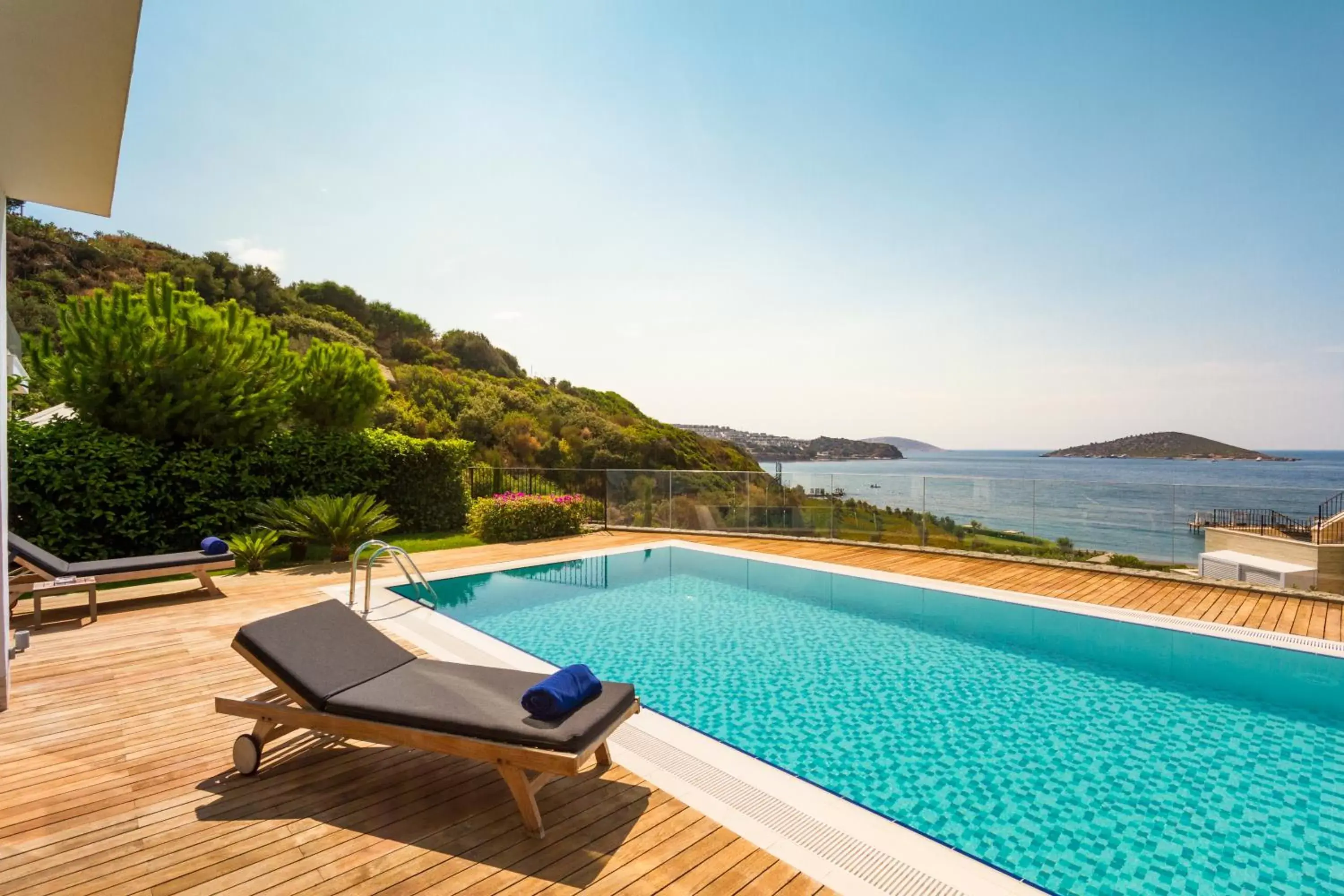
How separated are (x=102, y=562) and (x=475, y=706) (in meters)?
5.98

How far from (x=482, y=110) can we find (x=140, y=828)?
1058 centimetres

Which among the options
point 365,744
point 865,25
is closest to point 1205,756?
point 365,744

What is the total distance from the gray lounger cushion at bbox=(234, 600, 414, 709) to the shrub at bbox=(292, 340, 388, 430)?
8098mm

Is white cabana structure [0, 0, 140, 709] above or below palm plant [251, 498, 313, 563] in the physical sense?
above

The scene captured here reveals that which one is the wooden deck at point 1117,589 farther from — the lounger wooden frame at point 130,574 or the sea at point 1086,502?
the lounger wooden frame at point 130,574

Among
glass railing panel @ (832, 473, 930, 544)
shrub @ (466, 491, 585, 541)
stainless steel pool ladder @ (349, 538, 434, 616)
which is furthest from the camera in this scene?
shrub @ (466, 491, 585, 541)

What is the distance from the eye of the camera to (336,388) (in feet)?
36.2

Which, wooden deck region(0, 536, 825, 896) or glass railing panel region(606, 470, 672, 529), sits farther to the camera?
glass railing panel region(606, 470, 672, 529)

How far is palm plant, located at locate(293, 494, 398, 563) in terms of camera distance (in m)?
8.95

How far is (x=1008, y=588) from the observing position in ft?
24.6

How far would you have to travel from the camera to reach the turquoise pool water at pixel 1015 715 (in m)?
2.91

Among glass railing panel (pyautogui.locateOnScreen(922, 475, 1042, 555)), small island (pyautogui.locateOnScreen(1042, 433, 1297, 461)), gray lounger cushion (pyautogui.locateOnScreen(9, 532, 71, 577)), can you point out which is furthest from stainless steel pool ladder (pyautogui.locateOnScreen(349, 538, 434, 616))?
small island (pyautogui.locateOnScreen(1042, 433, 1297, 461))

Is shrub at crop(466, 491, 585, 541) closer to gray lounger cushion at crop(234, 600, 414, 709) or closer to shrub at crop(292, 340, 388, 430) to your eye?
shrub at crop(292, 340, 388, 430)

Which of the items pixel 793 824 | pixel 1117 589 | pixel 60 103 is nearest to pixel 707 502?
pixel 1117 589
